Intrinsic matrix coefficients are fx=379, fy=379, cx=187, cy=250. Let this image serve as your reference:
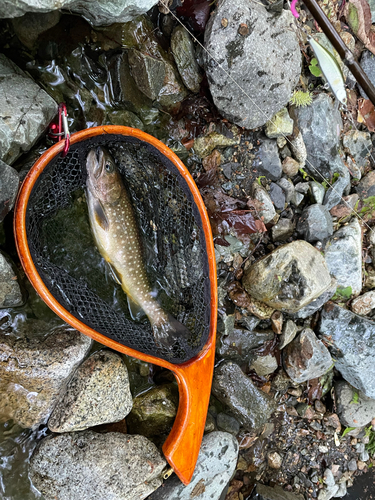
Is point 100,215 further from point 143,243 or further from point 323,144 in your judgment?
point 323,144

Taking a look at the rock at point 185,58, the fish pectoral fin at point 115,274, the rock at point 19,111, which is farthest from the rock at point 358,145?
the rock at point 19,111

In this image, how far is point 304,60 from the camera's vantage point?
421 cm

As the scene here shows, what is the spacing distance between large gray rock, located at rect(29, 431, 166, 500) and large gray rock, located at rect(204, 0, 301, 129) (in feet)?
10.4

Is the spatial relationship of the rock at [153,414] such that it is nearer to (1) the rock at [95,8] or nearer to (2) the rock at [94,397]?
(2) the rock at [94,397]

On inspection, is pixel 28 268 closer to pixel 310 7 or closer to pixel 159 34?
pixel 159 34

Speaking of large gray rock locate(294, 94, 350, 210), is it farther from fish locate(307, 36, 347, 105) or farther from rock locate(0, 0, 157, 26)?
rock locate(0, 0, 157, 26)

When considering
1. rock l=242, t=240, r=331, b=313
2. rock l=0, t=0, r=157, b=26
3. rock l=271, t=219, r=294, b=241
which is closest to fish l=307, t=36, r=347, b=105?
rock l=271, t=219, r=294, b=241

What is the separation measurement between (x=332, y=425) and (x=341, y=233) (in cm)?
229

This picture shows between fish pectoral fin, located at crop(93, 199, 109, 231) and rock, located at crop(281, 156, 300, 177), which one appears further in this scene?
rock, located at crop(281, 156, 300, 177)

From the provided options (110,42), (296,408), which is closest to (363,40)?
(110,42)

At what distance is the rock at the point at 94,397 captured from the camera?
310cm

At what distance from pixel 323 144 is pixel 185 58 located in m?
1.81

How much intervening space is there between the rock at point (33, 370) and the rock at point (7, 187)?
1081 millimetres

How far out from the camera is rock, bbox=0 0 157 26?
237cm
